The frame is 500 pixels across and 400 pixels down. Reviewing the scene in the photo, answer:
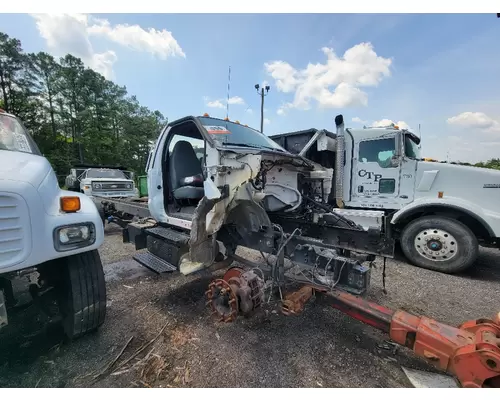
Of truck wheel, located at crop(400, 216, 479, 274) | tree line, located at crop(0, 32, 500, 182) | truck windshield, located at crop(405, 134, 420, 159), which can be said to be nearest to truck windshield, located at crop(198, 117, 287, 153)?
truck windshield, located at crop(405, 134, 420, 159)

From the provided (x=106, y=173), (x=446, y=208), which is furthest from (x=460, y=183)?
(x=106, y=173)

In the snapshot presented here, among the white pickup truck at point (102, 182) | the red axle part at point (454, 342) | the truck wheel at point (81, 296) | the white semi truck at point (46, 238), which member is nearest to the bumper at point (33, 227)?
the white semi truck at point (46, 238)

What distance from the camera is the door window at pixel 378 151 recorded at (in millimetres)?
5168

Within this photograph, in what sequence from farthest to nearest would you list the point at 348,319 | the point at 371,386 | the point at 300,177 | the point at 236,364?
the point at 300,177
the point at 348,319
the point at 236,364
the point at 371,386

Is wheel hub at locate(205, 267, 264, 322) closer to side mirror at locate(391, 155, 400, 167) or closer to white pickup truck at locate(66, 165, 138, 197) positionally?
side mirror at locate(391, 155, 400, 167)

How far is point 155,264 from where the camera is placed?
10.5 ft

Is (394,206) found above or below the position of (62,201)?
below

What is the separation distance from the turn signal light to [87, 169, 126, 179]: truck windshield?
31.5ft

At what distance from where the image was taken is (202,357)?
2.18 metres

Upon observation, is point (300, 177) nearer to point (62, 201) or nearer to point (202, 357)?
point (202, 357)

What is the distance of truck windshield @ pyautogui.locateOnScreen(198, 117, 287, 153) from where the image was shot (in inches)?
124

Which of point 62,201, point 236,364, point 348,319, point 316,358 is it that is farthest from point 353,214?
point 62,201

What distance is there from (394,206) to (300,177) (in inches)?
104

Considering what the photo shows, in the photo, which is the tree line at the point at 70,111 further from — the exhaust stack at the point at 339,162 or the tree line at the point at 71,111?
the exhaust stack at the point at 339,162
